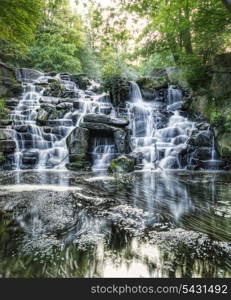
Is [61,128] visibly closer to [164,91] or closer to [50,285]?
[164,91]

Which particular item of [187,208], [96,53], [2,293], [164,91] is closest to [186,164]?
[187,208]

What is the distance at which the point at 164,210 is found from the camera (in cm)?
340

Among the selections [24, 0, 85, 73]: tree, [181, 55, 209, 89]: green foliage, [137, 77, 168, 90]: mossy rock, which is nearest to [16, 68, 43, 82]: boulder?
[24, 0, 85, 73]: tree

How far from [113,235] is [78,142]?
23.2 ft

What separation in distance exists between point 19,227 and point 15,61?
22928mm

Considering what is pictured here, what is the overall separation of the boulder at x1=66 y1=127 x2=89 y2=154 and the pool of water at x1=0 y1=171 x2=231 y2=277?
4.84 meters

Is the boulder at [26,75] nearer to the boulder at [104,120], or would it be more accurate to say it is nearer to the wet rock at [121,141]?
the boulder at [104,120]

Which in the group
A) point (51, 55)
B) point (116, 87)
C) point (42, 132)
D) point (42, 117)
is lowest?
point (42, 132)

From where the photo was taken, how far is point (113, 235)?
2.46m

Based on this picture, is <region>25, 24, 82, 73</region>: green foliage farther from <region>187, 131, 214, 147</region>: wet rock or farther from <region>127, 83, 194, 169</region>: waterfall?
<region>187, 131, 214, 147</region>: wet rock

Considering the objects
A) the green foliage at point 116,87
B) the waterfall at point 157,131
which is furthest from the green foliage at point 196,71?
the green foliage at point 116,87

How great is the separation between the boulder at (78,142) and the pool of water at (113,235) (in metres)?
4.84

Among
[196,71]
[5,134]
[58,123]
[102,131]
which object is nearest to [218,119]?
[196,71]

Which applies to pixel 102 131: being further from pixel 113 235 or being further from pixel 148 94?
pixel 113 235
